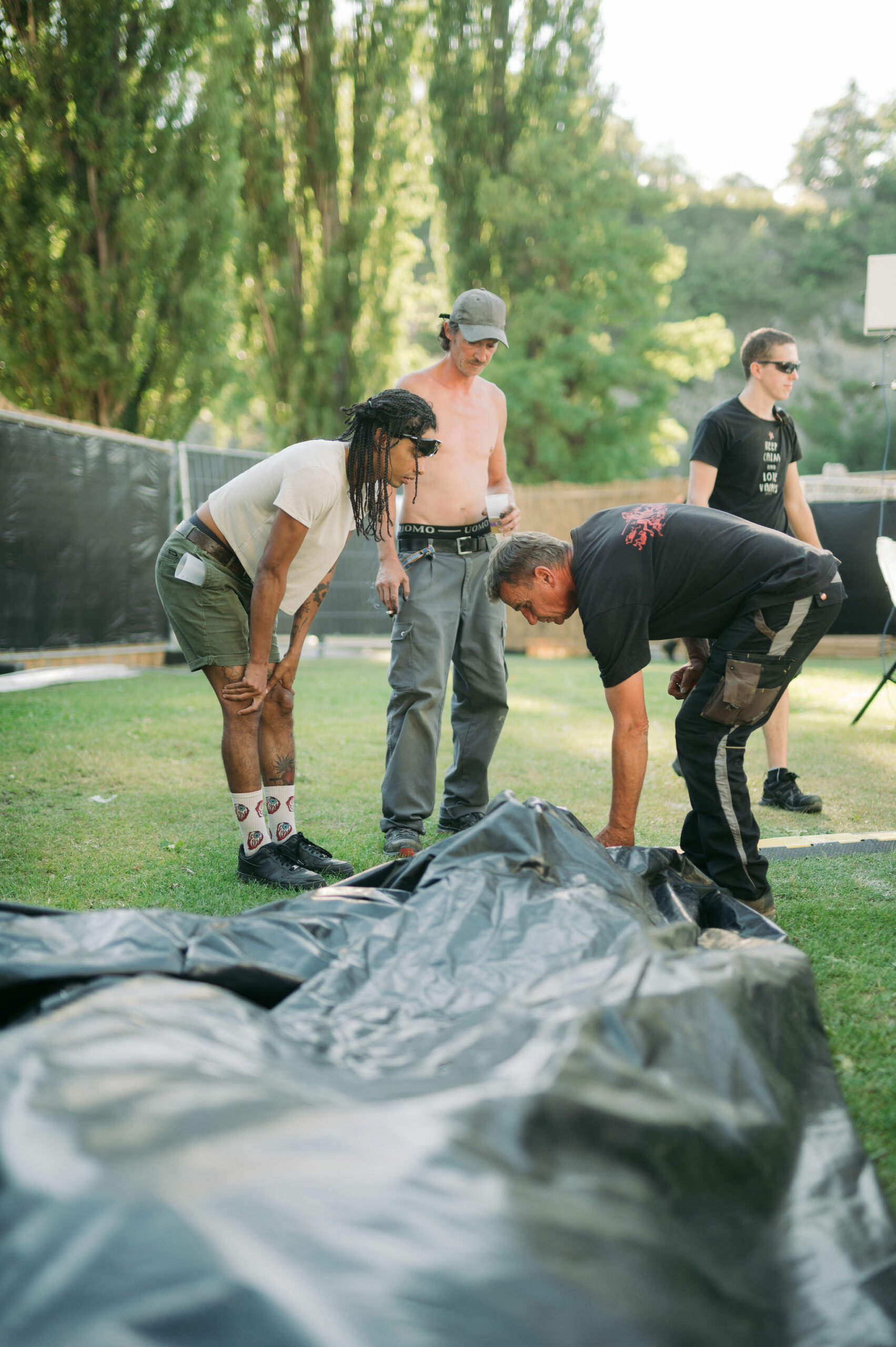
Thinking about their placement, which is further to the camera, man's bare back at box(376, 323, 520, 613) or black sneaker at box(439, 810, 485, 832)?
black sneaker at box(439, 810, 485, 832)

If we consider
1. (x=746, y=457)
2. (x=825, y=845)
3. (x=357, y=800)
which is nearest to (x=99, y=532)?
(x=357, y=800)

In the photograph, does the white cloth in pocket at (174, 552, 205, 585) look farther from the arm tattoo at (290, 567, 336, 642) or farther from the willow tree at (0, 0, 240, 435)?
the willow tree at (0, 0, 240, 435)

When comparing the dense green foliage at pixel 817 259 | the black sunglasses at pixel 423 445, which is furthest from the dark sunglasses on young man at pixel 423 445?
the dense green foliage at pixel 817 259

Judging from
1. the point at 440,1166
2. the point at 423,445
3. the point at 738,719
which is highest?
the point at 423,445

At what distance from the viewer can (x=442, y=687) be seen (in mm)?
3619

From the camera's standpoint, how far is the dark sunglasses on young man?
3.05 metres

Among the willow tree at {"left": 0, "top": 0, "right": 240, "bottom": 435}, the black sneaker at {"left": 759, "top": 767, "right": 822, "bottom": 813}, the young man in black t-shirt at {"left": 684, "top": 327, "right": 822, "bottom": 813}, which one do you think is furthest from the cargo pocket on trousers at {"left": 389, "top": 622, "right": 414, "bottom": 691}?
the willow tree at {"left": 0, "top": 0, "right": 240, "bottom": 435}

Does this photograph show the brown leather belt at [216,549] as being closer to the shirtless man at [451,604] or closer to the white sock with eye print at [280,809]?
the shirtless man at [451,604]

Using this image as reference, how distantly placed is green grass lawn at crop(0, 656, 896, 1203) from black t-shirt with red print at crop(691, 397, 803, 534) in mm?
1325

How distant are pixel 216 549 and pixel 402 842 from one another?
4.00 feet

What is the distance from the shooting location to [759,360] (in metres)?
4.02

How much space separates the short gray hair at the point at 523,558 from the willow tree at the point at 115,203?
10.3m

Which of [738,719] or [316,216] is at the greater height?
[316,216]

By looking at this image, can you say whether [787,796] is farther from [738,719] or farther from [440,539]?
[440,539]
